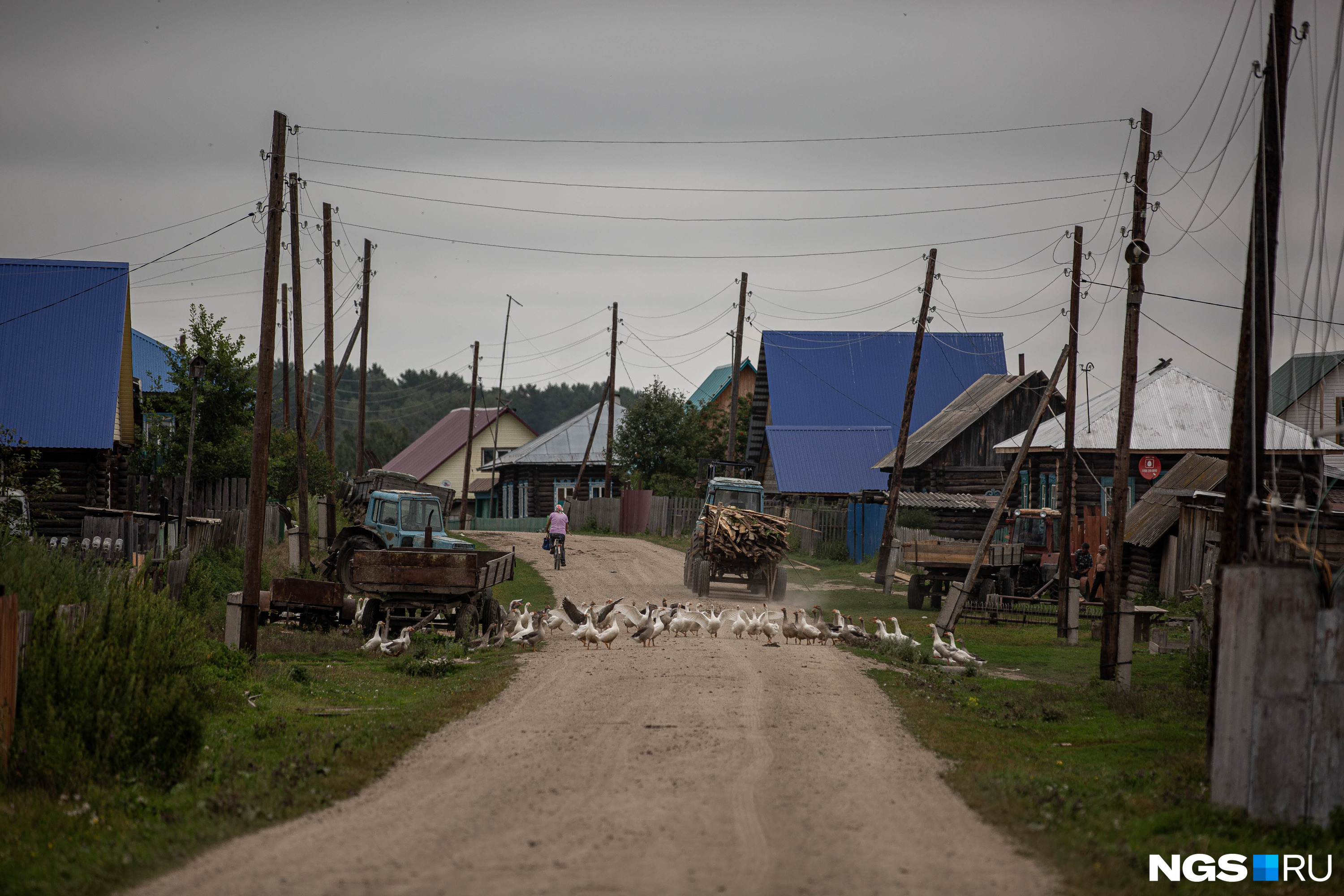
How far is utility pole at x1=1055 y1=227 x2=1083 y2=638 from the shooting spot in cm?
2125

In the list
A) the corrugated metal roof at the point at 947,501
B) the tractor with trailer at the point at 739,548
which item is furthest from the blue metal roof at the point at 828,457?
the tractor with trailer at the point at 739,548

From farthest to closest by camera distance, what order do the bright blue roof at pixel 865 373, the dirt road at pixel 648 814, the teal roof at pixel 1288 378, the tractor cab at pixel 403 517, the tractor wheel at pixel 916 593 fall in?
the bright blue roof at pixel 865 373 < the teal roof at pixel 1288 378 < the tractor wheel at pixel 916 593 < the tractor cab at pixel 403 517 < the dirt road at pixel 648 814

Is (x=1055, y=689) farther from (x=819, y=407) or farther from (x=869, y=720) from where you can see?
(x=819, y=407)

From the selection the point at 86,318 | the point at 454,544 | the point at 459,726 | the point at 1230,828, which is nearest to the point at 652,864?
the point at 1230,828

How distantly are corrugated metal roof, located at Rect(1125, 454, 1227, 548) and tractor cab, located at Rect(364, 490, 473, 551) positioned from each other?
643 inches

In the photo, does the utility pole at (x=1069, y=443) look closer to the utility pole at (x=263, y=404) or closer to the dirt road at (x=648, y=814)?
the dirt road at (x=648, y=814)

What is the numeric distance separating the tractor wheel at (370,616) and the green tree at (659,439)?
3330cm

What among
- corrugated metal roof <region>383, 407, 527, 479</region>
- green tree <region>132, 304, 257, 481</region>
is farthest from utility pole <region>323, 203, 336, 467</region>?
corrugated metal roof <region>383, 407, 527, 479</region>

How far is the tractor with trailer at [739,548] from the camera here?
24641 millimetres

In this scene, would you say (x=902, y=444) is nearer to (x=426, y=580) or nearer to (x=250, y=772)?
(x=426, y=580)

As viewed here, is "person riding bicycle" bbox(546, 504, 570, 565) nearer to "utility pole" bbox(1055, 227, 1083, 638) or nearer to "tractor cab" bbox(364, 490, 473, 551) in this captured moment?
"tractor cab" bbox(364, 490, 473, 551)

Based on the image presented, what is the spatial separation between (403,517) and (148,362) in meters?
17.6

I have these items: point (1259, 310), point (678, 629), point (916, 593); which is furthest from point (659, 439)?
point (1259, 310)

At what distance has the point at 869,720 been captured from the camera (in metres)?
11.5
